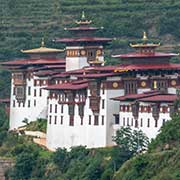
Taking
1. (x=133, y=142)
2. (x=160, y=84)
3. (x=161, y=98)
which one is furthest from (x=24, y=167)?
(x=161, y=98)

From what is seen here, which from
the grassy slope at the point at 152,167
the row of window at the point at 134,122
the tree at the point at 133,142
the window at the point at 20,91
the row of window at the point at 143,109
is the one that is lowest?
the grassy slope at the point at 152,167

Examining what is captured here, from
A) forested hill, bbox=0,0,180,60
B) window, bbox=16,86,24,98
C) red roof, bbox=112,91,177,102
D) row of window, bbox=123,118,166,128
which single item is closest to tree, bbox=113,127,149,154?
row of window, bbox=123,118,166,128

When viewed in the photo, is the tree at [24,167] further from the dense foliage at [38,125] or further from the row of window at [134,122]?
the dense foliage at [38,125]

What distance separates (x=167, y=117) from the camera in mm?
131625

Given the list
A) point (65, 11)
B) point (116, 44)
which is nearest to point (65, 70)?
point (116, 44)

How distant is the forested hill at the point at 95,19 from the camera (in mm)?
182125

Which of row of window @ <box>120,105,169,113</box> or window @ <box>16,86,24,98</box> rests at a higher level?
window @ <box>16,86,24,98</box>

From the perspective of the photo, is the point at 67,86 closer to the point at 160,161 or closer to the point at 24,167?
the point at 24,167

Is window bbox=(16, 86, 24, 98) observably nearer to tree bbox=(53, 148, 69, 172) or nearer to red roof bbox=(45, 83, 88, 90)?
red roof bbox=(45, 83, 88, 90)

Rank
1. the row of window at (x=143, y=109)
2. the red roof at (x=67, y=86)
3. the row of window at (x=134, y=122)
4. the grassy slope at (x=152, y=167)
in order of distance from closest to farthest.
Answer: the grassy slope at (x=152, y=167)
the row of window at (x=143, y=109)
the row of window at (x=134, y=122)
the red roof at (x=67, y=86)

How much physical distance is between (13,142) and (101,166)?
53.7 ft

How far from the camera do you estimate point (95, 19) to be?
18562 cm

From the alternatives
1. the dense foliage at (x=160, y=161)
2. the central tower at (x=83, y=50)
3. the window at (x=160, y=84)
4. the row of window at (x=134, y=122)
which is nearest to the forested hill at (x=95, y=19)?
the central tower at (x=83, y=50)

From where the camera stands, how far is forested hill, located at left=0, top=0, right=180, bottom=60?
182 metres
